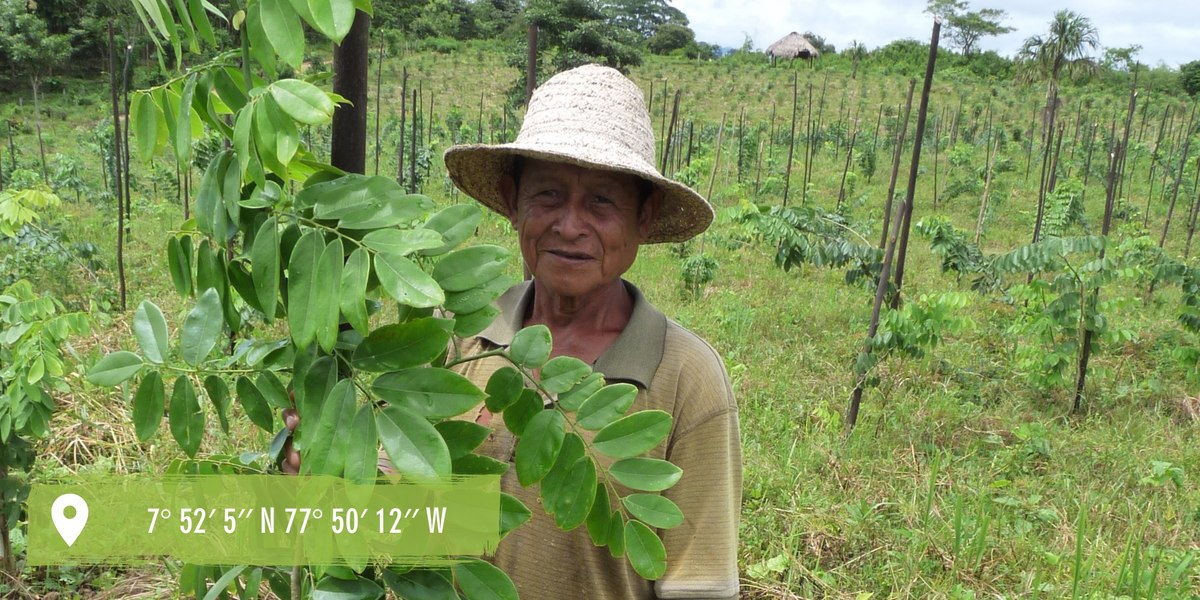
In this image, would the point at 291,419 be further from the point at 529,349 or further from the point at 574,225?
the point at 574,225

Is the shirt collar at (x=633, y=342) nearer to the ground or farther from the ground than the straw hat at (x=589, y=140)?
nearer to the ground

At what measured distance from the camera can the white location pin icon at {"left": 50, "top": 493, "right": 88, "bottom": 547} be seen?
99 cm

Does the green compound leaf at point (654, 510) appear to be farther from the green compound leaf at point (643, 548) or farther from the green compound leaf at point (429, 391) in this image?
the green compound leaf at point (429, 391)

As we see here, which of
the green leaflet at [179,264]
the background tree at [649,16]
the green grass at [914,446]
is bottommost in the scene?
the green grass at [914,446]

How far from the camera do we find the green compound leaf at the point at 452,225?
0.67 metres

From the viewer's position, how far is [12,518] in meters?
2.14

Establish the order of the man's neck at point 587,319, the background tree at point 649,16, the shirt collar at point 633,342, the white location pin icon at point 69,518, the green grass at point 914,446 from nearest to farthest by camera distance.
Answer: the white location pin icon at point 69,518, the shirt collar at point 633,342, the man's neck at point 587,319, the green grass at point 914,446, the background tree at point 649,16

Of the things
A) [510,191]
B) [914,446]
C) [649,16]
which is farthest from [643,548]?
[649,16]

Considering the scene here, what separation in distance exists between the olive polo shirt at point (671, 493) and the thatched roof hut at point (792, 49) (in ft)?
92.5

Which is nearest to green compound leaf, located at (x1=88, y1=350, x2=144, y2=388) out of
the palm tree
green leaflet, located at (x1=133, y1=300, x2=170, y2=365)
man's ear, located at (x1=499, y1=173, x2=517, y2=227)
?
green leaflet, located at (x1=133, y1=300, x2=170, y2=365)

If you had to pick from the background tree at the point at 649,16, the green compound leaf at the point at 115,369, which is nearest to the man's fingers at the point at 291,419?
the green compound leaf at the point at 115,369

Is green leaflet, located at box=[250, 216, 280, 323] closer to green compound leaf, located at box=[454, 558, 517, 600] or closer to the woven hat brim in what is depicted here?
green compound leaf, located at box=[454, 558, 517, 600]

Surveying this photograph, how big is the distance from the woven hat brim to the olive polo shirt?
0.21 m

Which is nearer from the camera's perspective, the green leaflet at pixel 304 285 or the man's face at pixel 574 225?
the green leaflet at pixel 304 285
